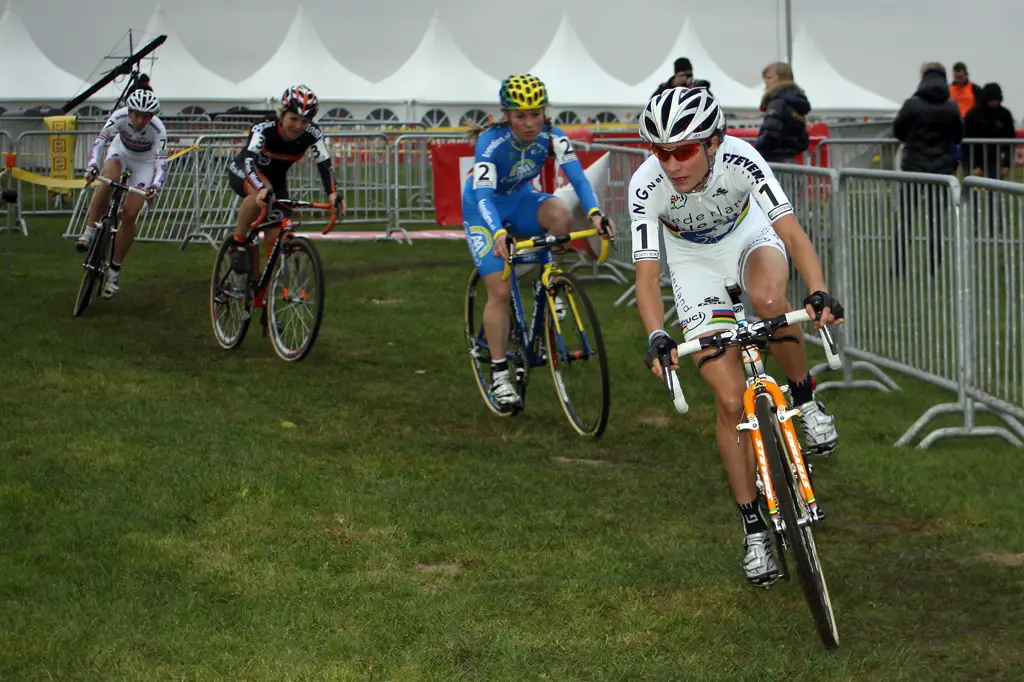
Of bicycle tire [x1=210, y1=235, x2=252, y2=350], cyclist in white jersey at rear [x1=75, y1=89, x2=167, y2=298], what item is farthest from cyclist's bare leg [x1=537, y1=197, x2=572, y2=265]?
cyclist in white jersey at rear [x1=75, y1=89, x2=167, y2=298]

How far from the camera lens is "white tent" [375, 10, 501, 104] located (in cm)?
4788

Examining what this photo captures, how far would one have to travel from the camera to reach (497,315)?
9.22 metres

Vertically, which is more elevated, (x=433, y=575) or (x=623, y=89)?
(x=623, y=89)

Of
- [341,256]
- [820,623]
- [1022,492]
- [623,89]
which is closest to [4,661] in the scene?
[820,623]

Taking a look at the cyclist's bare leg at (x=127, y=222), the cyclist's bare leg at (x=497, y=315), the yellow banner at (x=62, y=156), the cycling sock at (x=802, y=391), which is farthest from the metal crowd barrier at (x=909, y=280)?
the yellow banner at (x=62, y=156)

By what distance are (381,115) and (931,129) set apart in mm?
33484

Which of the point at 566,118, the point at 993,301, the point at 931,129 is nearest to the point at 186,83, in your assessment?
the point at 566,118

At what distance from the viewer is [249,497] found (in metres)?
7.40

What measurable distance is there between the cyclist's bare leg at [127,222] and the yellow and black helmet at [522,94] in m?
6.00

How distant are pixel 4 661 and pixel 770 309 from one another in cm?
340

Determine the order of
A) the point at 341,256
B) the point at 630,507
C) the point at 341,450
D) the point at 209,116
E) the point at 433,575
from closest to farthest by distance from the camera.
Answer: the point at 433,575
the point at 630,507
the point at 341,450
the point at 341,256
the point at 209,116

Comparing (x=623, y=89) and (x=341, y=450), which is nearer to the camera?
(x=341, y=450)

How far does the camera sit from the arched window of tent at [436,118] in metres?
47.1

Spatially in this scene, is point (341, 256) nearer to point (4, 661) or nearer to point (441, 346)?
point (441, 346)
